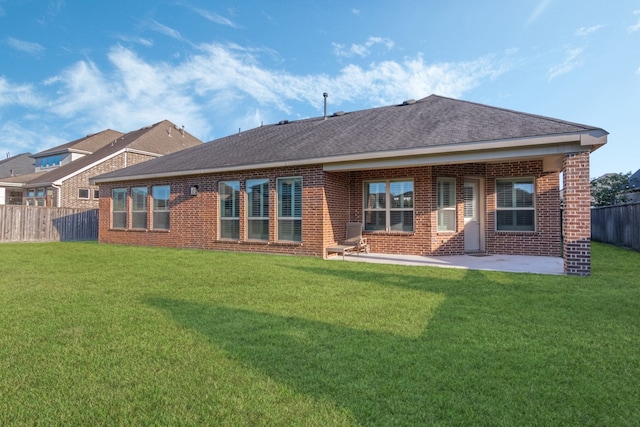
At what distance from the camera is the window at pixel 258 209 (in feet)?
37.6

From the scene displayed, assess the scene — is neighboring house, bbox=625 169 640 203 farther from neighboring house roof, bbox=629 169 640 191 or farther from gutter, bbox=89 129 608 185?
gutter, bbox=89 129 608 185

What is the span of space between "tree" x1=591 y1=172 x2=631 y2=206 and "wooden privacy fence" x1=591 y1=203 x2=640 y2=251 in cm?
639

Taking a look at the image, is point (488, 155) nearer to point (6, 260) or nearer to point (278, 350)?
point (278, 350)

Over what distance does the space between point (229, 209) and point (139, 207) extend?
487cm

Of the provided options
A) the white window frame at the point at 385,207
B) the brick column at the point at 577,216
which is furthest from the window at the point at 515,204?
the brick column at the point at 577,216

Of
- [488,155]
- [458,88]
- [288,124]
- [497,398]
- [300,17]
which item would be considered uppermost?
[300,17]

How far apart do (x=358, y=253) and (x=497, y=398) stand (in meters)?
8.59

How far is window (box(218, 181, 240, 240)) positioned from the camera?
39.5 ft

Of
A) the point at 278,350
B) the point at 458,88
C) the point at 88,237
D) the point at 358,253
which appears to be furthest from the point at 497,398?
the point at 88,237

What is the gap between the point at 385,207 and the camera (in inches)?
443

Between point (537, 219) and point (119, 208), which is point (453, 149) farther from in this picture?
point (119, 208)

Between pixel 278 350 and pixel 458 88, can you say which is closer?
pixel 278 350

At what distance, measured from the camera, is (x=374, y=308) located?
15.9ft

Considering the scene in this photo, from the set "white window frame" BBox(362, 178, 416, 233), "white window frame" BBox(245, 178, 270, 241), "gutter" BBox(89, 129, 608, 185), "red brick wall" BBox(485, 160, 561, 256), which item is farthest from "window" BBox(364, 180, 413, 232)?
"white window frame" BBox(245, 178, 270, 241)
